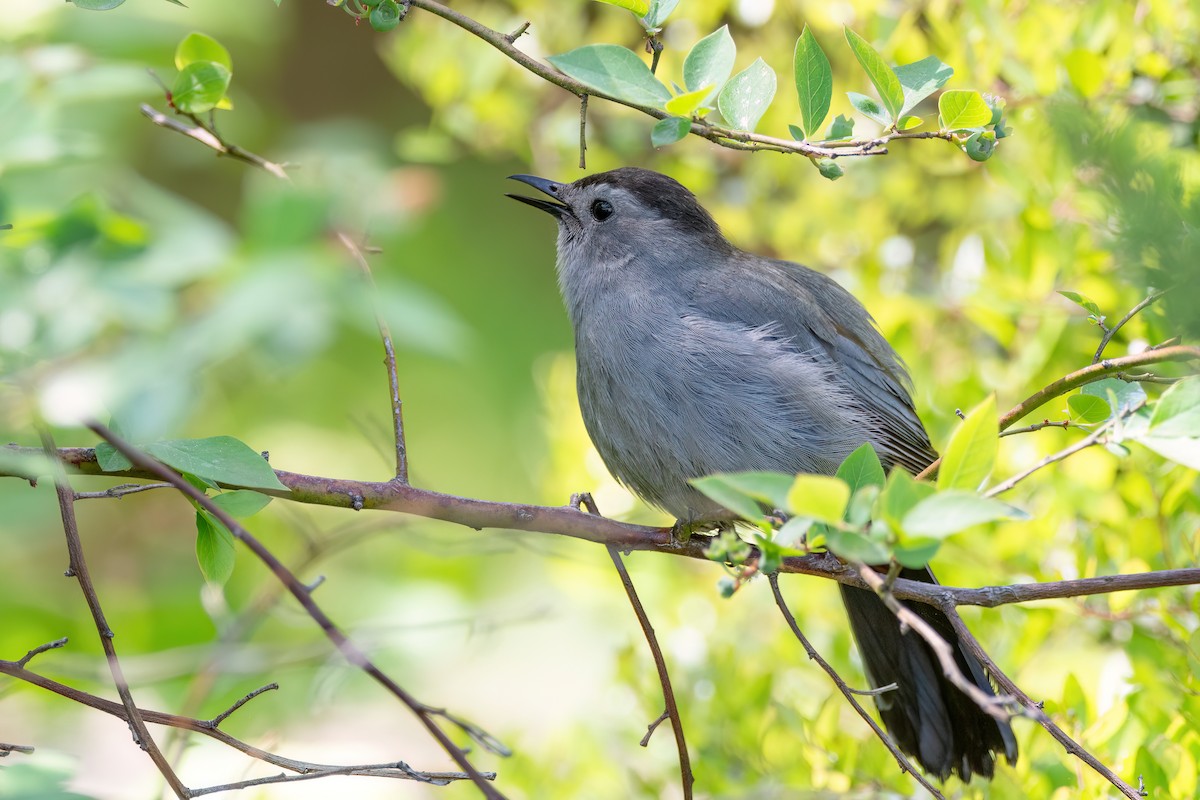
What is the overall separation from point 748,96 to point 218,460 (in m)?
0.86

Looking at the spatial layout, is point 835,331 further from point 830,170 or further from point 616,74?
point 616,74

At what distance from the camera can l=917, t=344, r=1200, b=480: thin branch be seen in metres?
1.36

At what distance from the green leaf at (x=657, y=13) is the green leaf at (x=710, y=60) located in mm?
67

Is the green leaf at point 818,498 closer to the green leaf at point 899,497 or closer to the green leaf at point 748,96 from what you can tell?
the green leaf at point 899,497

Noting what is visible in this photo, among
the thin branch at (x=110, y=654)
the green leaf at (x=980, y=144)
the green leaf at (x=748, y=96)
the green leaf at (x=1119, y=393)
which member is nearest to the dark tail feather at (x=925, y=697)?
the green leaf at (x=1119, y=393)

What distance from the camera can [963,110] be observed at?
1508 millimetres

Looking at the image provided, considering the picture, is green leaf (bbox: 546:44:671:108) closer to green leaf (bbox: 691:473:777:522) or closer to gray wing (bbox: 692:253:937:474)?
green leaf (bbox: 691:473:777:522)

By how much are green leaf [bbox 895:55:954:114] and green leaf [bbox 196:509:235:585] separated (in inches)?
44.3

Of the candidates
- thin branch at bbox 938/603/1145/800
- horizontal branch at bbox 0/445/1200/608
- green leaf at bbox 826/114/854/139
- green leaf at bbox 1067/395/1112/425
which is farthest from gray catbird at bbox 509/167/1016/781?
green leaf at bbox 826/114/854/139

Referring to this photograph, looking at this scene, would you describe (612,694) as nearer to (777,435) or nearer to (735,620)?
(735,620)

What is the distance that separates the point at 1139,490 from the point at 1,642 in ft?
8.76

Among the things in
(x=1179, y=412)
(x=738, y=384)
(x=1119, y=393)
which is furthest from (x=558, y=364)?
(x=1179, y=412)

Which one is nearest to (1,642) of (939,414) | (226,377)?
(226,377)

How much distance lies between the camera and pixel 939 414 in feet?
8.96
